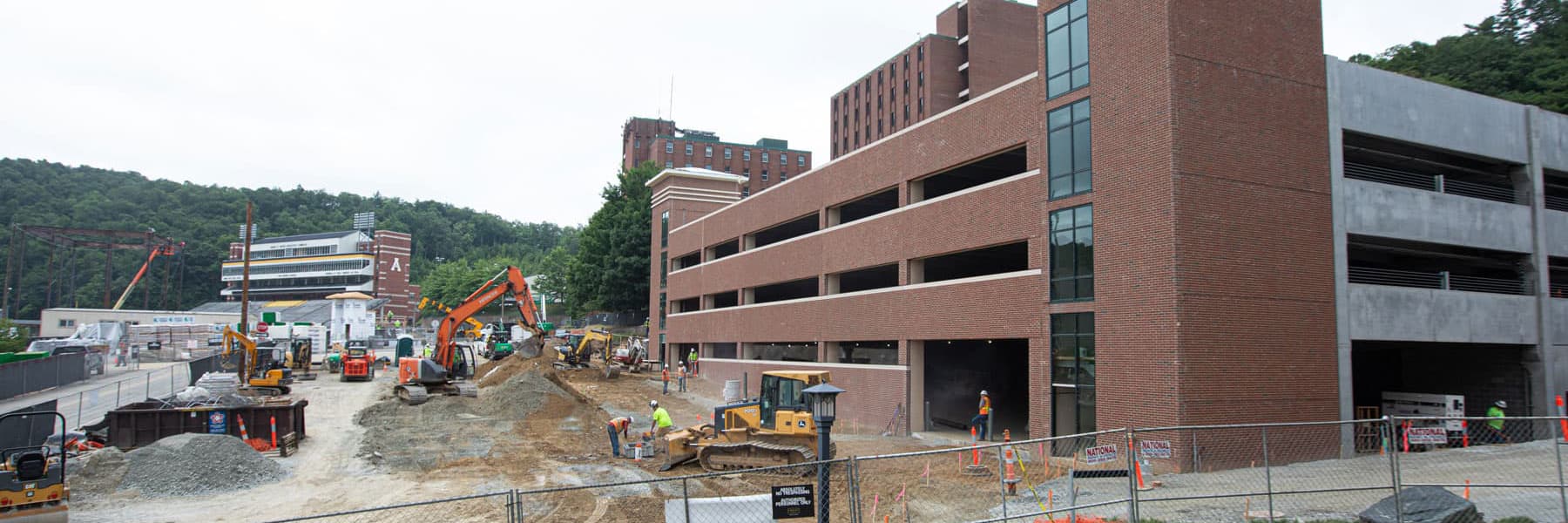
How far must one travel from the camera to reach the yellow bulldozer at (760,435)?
21.5 meters

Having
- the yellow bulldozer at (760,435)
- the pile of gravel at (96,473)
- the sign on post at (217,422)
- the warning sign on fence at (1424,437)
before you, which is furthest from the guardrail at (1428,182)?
the pile of gravel at (96,473)

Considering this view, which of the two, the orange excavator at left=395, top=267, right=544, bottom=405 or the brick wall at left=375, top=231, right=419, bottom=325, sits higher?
the brick wall at left=375, top=231, right=419, bottom=325

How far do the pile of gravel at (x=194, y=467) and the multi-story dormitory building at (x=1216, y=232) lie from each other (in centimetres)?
1977

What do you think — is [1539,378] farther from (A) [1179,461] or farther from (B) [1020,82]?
(B) [1020,82]

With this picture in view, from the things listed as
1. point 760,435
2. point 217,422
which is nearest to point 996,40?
point 760,435

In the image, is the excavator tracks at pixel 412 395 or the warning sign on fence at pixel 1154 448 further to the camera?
the excavator tracks at pixel 412 395

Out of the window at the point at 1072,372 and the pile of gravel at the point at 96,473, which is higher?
the window at the point at 1072,372

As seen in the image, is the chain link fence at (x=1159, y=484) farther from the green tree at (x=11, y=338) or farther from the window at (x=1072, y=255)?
the green tree at (x=11, y=338)

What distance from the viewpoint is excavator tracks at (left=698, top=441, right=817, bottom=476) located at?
21.4m

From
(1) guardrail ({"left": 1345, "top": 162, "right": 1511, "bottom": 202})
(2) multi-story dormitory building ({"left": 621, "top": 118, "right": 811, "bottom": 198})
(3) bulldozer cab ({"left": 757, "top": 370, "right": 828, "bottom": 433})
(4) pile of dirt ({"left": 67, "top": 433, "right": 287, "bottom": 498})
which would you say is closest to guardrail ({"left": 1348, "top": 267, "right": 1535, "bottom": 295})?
(1) guardrail ({"left": 1345, "top": 162, "right": 1511, "bottom": 202})

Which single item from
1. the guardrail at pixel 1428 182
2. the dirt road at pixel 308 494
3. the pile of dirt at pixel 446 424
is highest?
the guardrail at pixel 1428 182

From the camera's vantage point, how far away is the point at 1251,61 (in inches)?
887

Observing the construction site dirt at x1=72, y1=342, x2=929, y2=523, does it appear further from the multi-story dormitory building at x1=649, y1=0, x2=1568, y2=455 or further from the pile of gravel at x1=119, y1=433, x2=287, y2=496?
the multi-story dormitory building at x1=649, y1=0, x2=1568, y2=455

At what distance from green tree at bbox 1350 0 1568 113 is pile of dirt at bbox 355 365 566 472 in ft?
151
